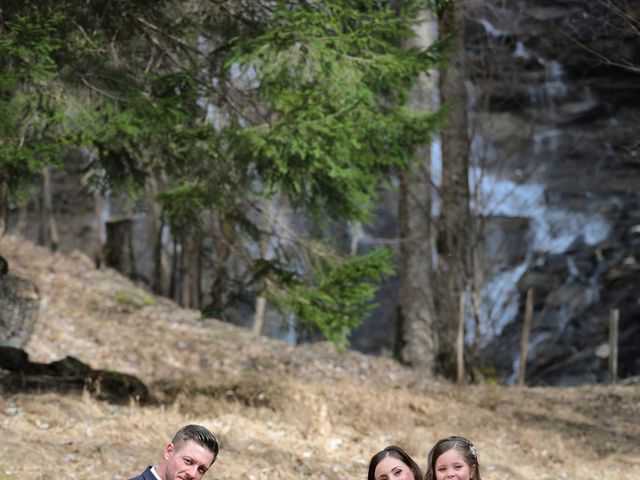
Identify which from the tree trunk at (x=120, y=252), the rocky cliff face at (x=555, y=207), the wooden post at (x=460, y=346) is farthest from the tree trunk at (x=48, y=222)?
the wooden post at (x=460, y=346)

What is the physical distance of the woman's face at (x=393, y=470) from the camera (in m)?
4.30

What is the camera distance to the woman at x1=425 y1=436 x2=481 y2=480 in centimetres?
434

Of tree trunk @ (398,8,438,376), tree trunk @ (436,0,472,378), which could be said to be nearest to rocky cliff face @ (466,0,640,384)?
tree trunk @ (436,0,472,378)

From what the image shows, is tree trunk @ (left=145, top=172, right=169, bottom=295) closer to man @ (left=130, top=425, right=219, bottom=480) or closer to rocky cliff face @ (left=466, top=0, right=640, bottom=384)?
rocky cliff face @ (left=466, top=0, right=640, bottom=384)

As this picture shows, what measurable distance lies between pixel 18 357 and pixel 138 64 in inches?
155

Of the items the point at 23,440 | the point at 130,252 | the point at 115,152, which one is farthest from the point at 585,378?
the point at 23,440

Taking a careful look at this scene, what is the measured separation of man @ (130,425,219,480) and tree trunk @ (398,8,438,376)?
33.4 feet

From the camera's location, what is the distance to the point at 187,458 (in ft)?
13.6

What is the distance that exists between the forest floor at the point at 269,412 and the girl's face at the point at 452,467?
340 centimetres

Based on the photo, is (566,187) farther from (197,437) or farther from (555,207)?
(197,437)

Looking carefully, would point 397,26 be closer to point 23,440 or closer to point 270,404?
point 270,404

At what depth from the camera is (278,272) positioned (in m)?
9.19

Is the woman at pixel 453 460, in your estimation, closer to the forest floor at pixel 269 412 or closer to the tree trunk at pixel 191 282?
the forest floor at pixel 269 412

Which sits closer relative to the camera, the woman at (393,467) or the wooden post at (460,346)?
the woman at (393,467)
